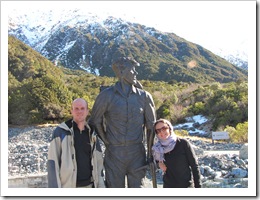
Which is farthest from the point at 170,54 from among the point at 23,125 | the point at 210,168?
the point at 210,168

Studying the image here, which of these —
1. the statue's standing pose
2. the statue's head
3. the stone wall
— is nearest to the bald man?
the statue's standing pose

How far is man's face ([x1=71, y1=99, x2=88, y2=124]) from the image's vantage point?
3.27m

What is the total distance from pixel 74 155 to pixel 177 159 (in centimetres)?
90

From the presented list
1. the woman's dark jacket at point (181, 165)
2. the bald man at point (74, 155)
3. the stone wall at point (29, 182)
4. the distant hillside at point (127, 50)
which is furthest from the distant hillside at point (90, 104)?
the distant hillside at point (127, 50)

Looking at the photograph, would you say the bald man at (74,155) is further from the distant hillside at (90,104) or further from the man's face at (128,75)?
the distant hillside at (90,104)

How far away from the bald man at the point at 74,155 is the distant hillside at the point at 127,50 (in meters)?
49.0

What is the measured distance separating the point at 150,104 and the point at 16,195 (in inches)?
60.6

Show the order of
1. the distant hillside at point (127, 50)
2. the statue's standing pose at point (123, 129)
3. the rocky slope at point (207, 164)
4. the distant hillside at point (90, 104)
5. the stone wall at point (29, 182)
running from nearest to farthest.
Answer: the statue's standing pose at point (123, 129)
the stone wall at point (29, 182)
the rocky slope at point (207, 164)
the distant hillside at point (90, 104)
the distant hillside at point (127, 50)

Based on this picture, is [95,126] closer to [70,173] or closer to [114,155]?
[114,155]

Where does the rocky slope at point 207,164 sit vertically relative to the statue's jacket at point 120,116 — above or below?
below

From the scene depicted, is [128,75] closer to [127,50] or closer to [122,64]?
[122,64]

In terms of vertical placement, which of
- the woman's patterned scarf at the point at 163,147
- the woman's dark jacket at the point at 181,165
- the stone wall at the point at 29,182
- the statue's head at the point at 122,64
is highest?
the statue's head at the point at 122,64

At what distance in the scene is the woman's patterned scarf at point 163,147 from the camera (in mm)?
3266

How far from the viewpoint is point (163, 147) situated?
130 inches
